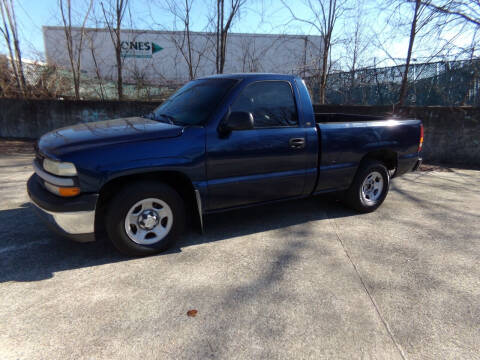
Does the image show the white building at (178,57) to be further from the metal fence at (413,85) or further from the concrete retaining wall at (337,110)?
the concrete retaining wall at (337,110)

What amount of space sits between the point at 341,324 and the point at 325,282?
0.57 m

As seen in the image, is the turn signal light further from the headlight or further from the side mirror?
the side mirror

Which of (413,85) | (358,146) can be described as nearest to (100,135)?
(358,146)

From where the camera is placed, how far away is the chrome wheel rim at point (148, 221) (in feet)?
10.3

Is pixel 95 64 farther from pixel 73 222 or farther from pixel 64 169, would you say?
pixel 73 222

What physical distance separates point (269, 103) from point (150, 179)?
1.66 meters

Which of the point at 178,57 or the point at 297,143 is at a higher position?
the point at 178,57

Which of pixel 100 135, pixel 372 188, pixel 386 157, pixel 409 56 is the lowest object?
pixel 372 188

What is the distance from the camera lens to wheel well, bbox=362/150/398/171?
465 centimetres

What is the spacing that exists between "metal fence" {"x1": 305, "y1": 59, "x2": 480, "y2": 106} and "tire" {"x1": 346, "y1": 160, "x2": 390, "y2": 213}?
5.69 meters

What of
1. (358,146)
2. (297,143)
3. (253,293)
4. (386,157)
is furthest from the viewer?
(386,157)

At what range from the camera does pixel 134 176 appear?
3115 mm

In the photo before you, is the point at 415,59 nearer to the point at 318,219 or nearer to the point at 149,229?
the point at 318,219

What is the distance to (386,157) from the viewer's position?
4.89 m
